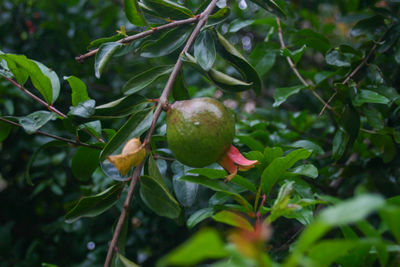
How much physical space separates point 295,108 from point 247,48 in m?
0.45

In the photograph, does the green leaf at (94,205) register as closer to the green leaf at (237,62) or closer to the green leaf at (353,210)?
the green leaf at (237,62)

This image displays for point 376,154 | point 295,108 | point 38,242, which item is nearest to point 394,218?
point 376,154

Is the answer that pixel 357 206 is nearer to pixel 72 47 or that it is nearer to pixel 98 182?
pixel 98 182

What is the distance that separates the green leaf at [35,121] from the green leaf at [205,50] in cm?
38

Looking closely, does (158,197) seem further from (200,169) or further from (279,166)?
(279,166)

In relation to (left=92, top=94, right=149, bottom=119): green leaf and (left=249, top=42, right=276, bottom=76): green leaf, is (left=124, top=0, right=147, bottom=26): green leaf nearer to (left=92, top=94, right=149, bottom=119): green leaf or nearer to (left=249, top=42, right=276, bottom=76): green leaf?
(left=92, top=94, right=149, bottom=119): green leaf

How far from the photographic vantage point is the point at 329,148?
1421 millimetres

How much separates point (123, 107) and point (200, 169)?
0.23m

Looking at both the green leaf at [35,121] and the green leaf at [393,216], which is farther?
the green leaf at [35,121]

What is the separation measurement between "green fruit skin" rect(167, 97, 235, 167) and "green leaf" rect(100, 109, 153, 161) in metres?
0.08

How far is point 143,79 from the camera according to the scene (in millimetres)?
837

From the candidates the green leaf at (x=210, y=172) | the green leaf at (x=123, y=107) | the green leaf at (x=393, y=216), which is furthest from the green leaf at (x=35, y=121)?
the green leaf at (x=393, y=216)

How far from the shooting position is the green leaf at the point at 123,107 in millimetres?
794

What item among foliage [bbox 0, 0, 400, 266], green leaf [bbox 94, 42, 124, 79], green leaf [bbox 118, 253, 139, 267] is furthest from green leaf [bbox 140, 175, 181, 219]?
green leaf [bbox 94, 42, 124, 79]
